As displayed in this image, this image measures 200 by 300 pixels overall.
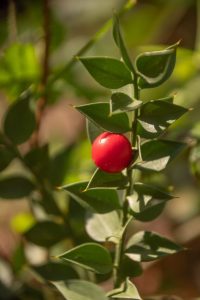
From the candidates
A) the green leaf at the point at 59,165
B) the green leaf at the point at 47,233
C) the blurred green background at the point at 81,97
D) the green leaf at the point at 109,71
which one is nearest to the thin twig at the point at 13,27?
the blurred green background at the point at 81,97

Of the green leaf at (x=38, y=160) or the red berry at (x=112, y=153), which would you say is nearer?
the red berry at (x=112, y=153)

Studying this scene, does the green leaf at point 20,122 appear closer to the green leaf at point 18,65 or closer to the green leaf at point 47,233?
the green leaf at point 47,233

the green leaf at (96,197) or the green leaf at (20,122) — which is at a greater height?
the green leaf at (20,122)

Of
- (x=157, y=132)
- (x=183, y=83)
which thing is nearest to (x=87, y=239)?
(x=157, y=132)

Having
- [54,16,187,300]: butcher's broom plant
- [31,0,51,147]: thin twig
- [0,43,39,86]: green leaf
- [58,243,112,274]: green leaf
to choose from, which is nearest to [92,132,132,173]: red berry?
[54,16,187,300]: butcher's broom plant

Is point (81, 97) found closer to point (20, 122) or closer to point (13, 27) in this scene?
point (13, 27)

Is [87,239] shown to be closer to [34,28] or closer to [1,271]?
[1,271]

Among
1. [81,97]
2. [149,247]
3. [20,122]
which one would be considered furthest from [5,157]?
[81,97]
